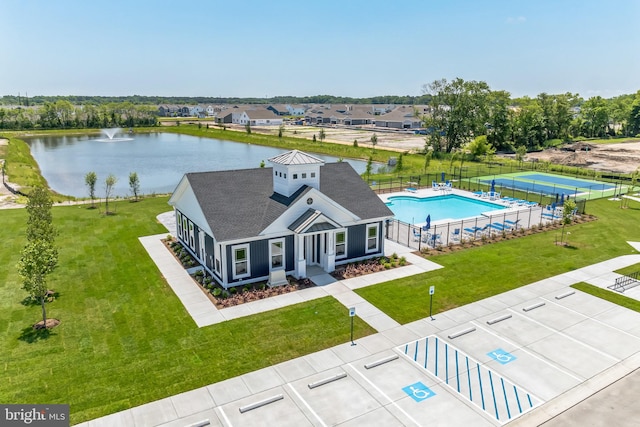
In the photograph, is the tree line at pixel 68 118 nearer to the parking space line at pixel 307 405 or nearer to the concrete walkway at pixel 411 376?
the concrete walkway at pixel 411 376

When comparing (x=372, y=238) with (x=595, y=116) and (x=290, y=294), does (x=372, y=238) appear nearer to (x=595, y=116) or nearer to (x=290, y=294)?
(x=290, y=294)

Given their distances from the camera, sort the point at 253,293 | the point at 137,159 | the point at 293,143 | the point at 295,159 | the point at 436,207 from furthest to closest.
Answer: the point at 293,143 < the point at 137,159 < the point at 436,207 < the point at 295,159 < the point at 253,293

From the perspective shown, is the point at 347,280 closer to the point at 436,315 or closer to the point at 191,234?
the point at 436,315

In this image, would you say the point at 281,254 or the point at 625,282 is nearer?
the point at 281,254

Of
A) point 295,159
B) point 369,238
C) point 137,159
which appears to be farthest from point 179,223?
point 137,159

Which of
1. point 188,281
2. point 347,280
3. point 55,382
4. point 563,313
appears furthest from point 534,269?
point 55,382

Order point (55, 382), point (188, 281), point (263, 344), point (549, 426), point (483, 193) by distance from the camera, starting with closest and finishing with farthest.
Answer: point (549, 426) < point (55, 382) < point (263, 344) < point (188, 281) < point (483, 193)
